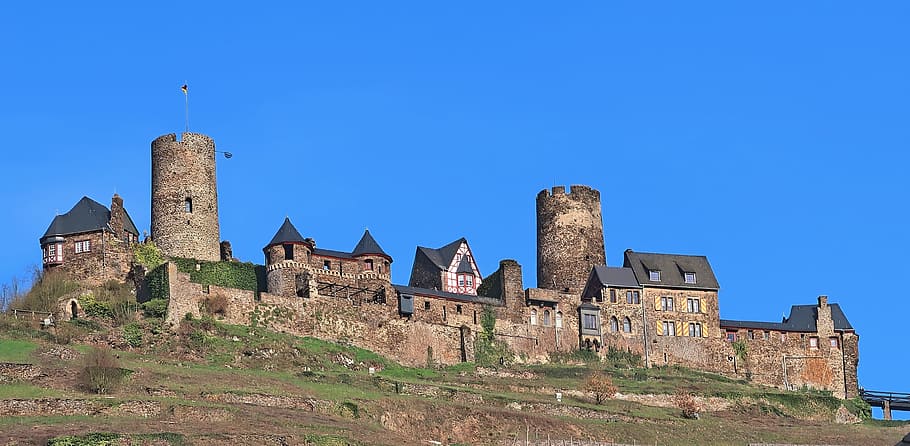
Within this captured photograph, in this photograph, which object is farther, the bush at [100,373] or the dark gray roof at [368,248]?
the dark gray roof at [368,248]

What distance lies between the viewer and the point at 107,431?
6147 centimetres

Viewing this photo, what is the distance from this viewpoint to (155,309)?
84688mm

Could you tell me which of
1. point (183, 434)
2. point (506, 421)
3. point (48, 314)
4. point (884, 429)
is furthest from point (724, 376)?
point (183, 434)

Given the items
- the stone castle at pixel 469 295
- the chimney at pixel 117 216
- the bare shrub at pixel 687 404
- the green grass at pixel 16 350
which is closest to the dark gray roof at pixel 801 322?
the stone castle at pixel 469 295

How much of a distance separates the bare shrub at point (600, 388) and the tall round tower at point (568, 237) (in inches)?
750

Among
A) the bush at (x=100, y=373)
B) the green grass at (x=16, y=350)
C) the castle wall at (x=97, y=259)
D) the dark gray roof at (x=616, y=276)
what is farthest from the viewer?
the dark gray roof at (x=616, y=276)

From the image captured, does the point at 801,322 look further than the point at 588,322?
Yes

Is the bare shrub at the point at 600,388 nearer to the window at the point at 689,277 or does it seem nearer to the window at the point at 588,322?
the window at the point at 588,322

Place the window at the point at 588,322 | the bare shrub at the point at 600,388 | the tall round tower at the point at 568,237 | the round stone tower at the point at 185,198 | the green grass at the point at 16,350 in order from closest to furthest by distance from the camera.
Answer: the green grass at the point at 16,350
the bare shrub at the point at 600,388
the round stone tower at the point at 185,198
the window at the point at 588,322
the tall round tower at the point at 568,237

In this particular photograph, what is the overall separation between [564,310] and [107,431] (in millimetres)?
44818

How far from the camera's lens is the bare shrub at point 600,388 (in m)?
87.4

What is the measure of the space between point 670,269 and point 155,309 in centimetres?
3669

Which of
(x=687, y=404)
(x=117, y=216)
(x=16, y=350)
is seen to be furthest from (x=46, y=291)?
(x=687, y=404)

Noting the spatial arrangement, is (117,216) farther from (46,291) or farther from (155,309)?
(155,309)
